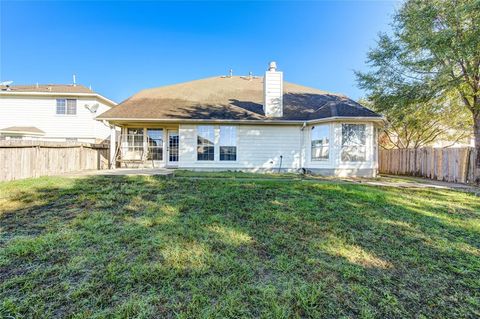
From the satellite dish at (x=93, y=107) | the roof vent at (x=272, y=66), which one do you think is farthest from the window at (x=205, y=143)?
the satellite dish at (x=93, y=107)

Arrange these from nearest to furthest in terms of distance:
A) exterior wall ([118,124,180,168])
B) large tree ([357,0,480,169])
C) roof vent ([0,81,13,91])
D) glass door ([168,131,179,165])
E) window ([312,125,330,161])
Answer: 1. large tree ([357,0,480,169])
2. window ([312,125,330,161])
3. exterior wall ([118,124,180,168])
4. glass door ([168,131,179,165])
5. roof vent ([0,81,13,91])

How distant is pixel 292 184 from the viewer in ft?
23.8

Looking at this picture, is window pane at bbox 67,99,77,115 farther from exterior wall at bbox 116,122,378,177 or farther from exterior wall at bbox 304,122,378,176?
exterior wall at bbox 304,122,378,176

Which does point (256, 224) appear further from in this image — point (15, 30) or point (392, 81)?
point (15, 30)

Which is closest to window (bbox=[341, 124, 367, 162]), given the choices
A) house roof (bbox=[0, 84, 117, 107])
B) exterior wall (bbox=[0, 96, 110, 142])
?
exterior wall (bbox=[0, 96, 110, 142])

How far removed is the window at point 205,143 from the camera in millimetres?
11227

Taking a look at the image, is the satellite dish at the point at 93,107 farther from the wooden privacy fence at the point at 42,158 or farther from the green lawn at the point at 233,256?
the green lawn at the point at 233,256

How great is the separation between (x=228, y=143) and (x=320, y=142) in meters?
4.44

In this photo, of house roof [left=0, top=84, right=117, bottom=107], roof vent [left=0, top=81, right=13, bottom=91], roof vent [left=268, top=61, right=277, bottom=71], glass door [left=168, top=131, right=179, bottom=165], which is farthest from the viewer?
roof vent [left=0, top=81, right=13, bottom=91]

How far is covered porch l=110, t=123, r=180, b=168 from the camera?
40.7 feet

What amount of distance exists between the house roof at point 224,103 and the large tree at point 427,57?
153cm

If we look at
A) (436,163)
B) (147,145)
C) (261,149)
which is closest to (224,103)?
(261,149)

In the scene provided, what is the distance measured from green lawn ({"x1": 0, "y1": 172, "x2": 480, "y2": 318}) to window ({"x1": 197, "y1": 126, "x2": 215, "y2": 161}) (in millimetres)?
5619

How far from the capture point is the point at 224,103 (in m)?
12.4
